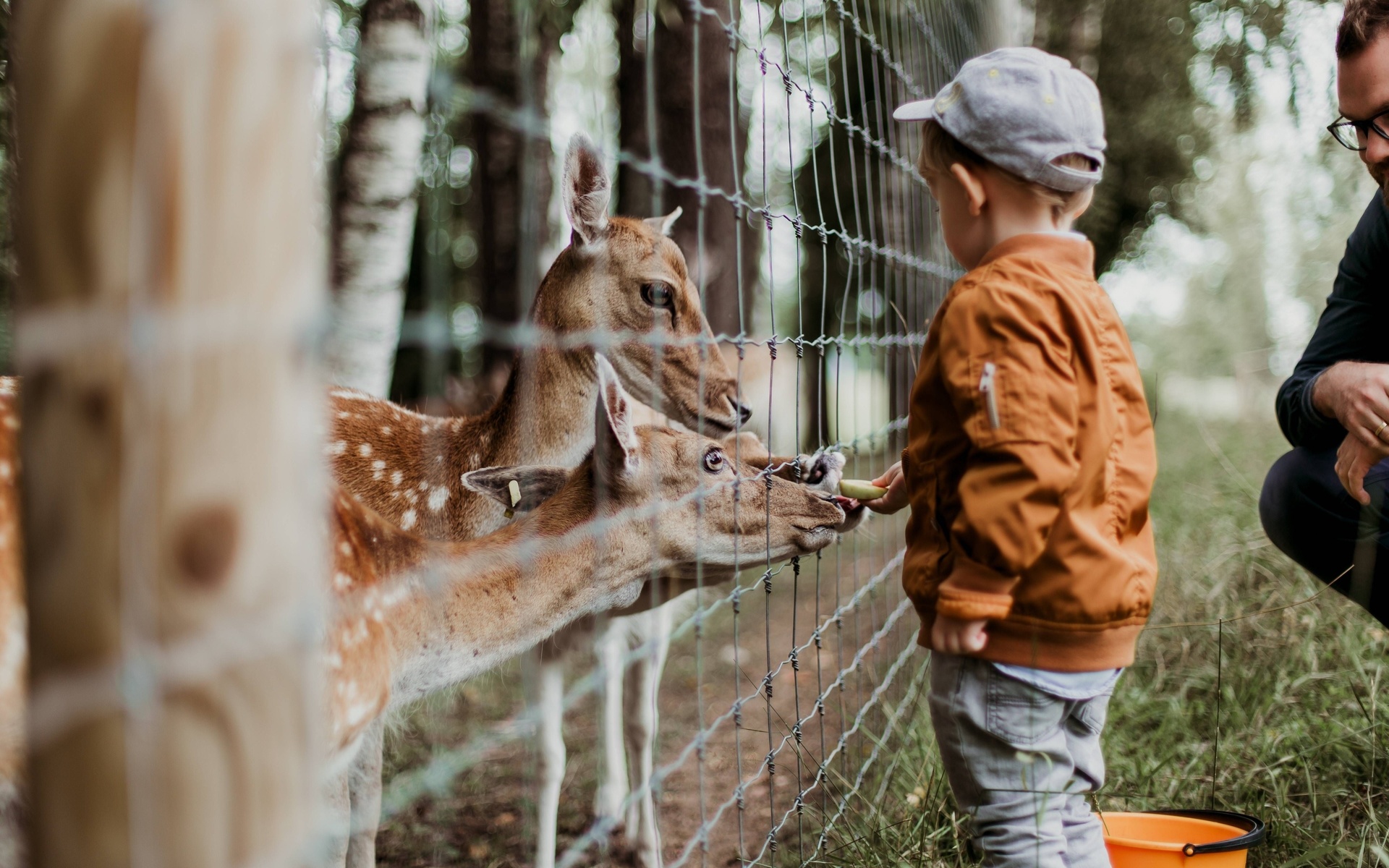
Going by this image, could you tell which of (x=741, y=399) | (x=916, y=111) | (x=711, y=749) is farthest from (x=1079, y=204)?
(x=711, y=749)

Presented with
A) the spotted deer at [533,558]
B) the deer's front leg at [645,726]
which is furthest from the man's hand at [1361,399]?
the deer's front leg at [645,726]

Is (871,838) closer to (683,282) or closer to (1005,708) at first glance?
(1005,708)

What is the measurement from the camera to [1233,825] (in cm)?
266

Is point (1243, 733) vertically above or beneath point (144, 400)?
beneath

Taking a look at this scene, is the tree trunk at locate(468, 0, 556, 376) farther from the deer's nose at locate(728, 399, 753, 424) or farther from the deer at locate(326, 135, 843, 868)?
the deer's nose at locate(728, 399, 753, 424)

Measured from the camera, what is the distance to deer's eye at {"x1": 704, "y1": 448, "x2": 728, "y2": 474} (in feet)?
9.86

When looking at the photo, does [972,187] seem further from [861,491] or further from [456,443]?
[456,443]

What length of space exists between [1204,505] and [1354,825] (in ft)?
13.9

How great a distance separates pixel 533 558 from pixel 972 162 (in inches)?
51.6

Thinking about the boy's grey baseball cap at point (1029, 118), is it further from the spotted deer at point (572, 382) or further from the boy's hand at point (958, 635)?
the spotted deer at point (572, 382)

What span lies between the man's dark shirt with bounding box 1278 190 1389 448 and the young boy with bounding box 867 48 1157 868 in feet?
4.79

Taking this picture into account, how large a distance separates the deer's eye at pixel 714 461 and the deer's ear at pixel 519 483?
1.17 feet

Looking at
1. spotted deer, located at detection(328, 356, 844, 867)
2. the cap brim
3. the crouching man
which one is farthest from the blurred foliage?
the cap brim

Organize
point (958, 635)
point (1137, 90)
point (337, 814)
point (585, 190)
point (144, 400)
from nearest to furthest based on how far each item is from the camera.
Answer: point (144, 400)
point (958, 635)
point (337, 814)
point (585, 190)
point (1137, 90)
